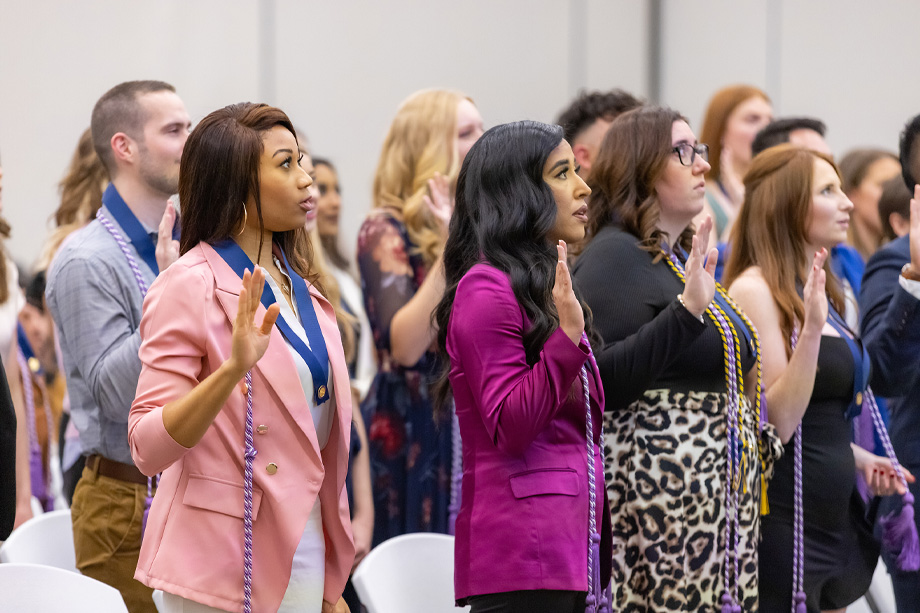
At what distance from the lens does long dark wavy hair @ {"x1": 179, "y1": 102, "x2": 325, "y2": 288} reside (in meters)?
1.89

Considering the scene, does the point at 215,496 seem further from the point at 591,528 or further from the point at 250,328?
the point at 591,528

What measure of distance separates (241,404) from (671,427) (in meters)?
1.08

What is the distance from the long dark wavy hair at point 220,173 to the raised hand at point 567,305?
54cm

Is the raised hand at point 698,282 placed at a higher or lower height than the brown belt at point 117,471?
higher

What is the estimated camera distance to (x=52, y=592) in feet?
6.73

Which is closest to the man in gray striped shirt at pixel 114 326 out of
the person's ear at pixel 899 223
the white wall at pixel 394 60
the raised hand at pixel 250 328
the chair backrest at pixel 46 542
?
the chair backrest at pixel 46 542

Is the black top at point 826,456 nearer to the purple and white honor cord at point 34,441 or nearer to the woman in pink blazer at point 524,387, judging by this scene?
the woman in pink blazer at point 524,387

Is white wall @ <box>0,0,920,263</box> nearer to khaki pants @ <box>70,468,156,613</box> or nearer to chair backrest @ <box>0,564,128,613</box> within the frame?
khaki pants @ <box>70,468,156,613</box>

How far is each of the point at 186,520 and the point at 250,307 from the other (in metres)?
0.38

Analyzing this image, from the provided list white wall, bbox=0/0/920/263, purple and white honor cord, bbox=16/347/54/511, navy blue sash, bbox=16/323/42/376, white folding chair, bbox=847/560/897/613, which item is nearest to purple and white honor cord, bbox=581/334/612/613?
white folding chair, bbox=847/560/897/613

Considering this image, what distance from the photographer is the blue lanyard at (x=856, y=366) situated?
2.89 m

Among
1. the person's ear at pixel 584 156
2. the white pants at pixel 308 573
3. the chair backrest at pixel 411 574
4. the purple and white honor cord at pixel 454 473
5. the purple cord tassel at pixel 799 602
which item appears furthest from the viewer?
the person's ear at pixel 584 156

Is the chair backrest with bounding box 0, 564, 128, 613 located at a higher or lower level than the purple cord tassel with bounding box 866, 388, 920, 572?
higher

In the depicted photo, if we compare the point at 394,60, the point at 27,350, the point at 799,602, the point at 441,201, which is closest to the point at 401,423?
the point at 441,201
